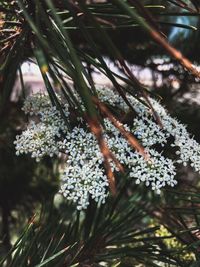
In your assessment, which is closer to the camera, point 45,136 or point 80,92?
point 80,92

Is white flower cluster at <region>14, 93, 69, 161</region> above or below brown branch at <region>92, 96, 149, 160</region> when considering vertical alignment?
below

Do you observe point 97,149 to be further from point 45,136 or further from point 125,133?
point 125,133

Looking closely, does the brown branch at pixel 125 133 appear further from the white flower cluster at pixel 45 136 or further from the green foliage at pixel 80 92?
the white flower cluster at pixel 45 136

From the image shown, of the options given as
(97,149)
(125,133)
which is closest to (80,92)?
(125,133)

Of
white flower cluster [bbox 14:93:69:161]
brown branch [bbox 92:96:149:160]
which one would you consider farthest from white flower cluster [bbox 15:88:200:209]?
brown branch [bbox 92:96:149:160]

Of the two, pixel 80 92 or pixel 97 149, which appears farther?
pixel 97 149

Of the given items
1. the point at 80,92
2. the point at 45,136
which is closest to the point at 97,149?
the point at 45,136

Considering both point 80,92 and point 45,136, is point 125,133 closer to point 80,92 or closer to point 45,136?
point 80,92

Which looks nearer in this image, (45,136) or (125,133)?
(125,133)

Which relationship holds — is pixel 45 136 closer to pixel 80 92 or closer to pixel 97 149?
pixel 97 149

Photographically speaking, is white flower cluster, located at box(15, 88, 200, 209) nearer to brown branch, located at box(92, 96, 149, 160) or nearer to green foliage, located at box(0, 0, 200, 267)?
green foliage, located at box(0, 0, 200, 267)
